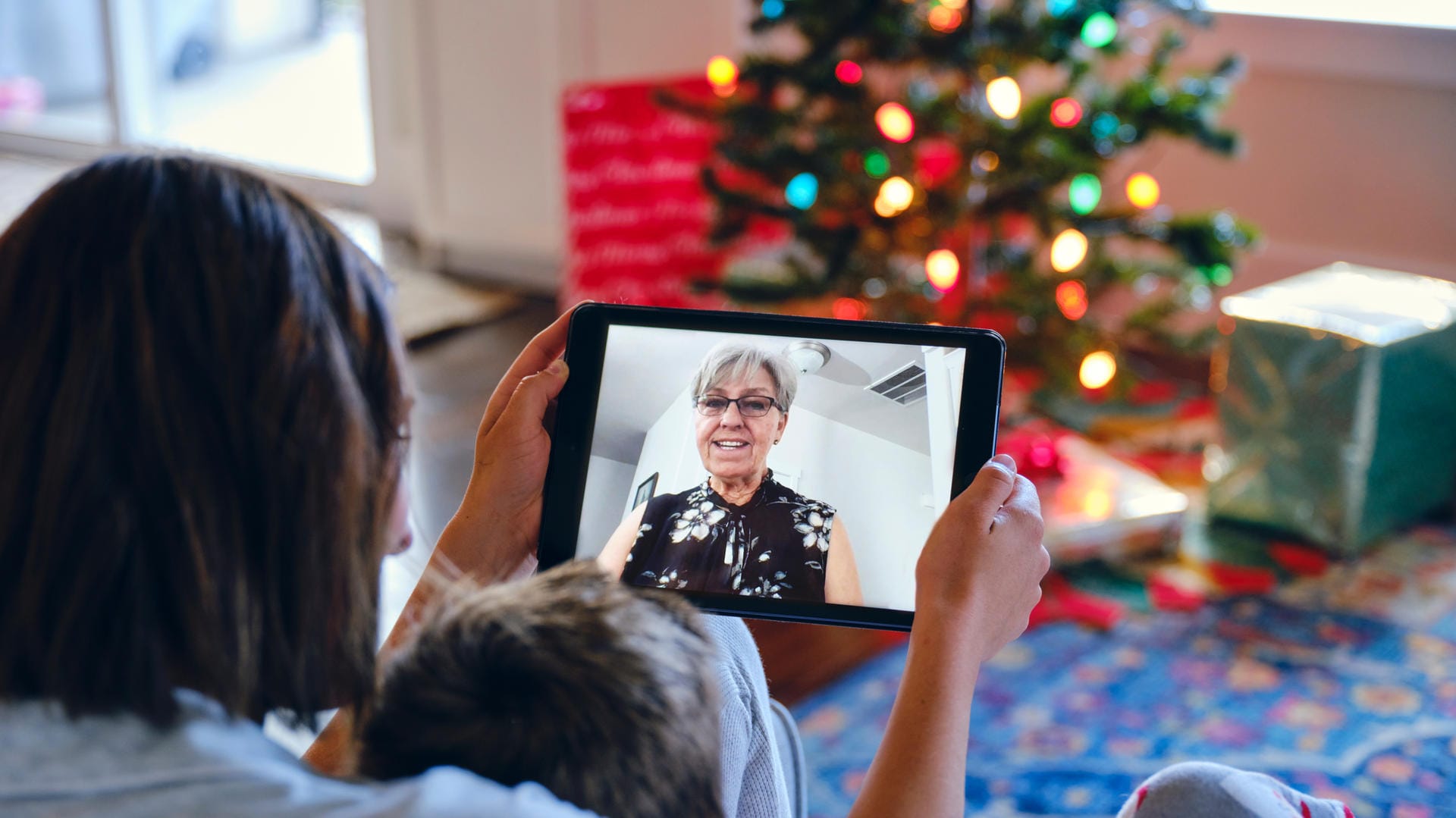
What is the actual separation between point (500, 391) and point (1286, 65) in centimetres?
252

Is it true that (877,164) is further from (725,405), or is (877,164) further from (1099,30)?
(725,405)

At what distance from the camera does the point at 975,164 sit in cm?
212

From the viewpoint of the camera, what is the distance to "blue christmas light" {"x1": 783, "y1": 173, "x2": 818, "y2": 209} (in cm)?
209

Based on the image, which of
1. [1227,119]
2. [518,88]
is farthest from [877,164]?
[518,88]

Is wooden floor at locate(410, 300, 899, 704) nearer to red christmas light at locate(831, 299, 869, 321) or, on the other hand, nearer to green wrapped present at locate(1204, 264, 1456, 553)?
red christmas light at locate(831, 299, 869, 321)

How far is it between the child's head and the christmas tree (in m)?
1.61

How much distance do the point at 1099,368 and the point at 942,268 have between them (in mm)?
312

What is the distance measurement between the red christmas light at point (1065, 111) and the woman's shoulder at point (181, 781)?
1762mm

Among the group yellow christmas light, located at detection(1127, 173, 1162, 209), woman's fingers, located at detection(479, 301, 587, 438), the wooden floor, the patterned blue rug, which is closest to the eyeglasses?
woman's fingers, located at detection(479, 301, 587, 438)

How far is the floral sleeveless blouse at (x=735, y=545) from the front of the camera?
75cm

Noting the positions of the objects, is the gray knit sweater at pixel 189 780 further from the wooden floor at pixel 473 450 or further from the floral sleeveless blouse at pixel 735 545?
the wooden floor at pixel 473 450

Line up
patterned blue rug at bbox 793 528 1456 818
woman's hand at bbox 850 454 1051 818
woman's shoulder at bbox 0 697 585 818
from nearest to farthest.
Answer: woman's shoulder at bbox 0 697 585 818
woman's hand at bbox 850 454 1051 818
patterned blue rug at bbox 793 528 1456 818

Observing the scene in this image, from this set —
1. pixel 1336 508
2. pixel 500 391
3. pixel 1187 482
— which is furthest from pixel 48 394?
pixel 1187 482

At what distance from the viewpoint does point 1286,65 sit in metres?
2.79
